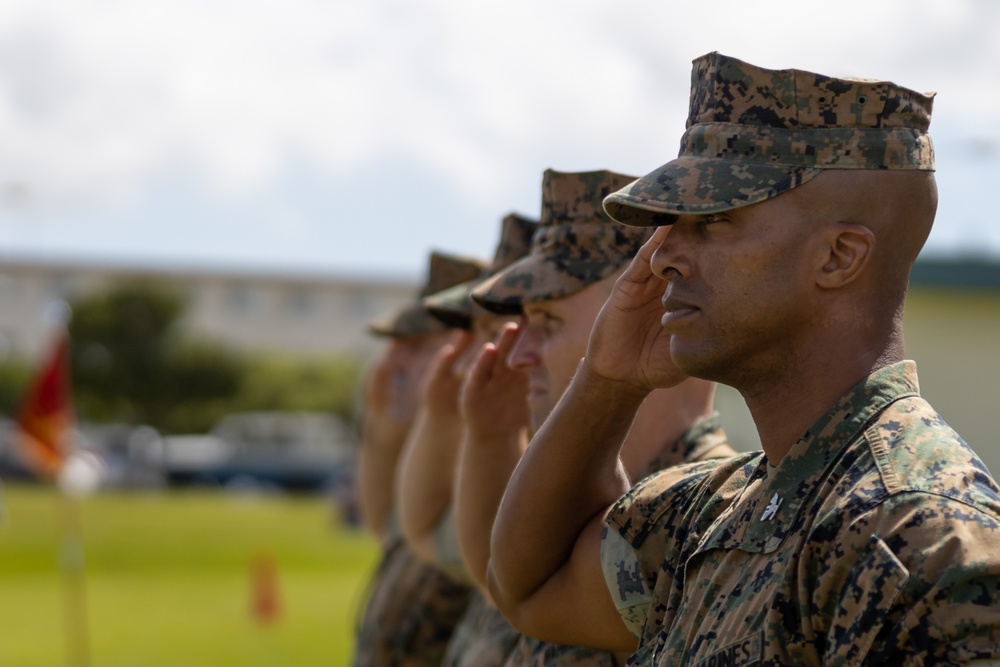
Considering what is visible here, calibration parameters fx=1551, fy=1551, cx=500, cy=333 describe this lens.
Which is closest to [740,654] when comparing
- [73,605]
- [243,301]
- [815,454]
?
[815,454]

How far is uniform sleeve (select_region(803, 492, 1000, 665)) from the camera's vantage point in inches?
85.0

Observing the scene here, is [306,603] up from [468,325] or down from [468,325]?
down

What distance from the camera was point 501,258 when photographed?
5.13 m

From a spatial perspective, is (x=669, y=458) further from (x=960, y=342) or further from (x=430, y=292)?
(x=960, y=342)

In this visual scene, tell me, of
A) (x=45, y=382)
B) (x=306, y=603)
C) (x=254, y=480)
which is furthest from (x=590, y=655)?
(x=254, y=480)

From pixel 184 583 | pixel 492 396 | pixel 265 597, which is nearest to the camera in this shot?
pixel 492 396

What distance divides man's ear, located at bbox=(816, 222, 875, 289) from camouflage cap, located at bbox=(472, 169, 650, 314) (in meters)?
1.52

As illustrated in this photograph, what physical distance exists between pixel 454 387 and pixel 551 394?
59.4 inches

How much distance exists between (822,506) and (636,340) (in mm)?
844

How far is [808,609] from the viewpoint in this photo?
235 cm

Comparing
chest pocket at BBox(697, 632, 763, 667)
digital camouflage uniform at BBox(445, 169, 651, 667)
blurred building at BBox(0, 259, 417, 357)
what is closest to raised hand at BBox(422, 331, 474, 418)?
digital camouflage uniform at BBox(445, 169, 651, 667)

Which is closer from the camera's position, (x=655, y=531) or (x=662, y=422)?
(x=655, y=531)

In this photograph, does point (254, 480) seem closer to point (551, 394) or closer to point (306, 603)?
point (306, 603)

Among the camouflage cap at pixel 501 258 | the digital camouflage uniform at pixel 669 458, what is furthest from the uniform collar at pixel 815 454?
the camouflage cap at pixel 501 258
